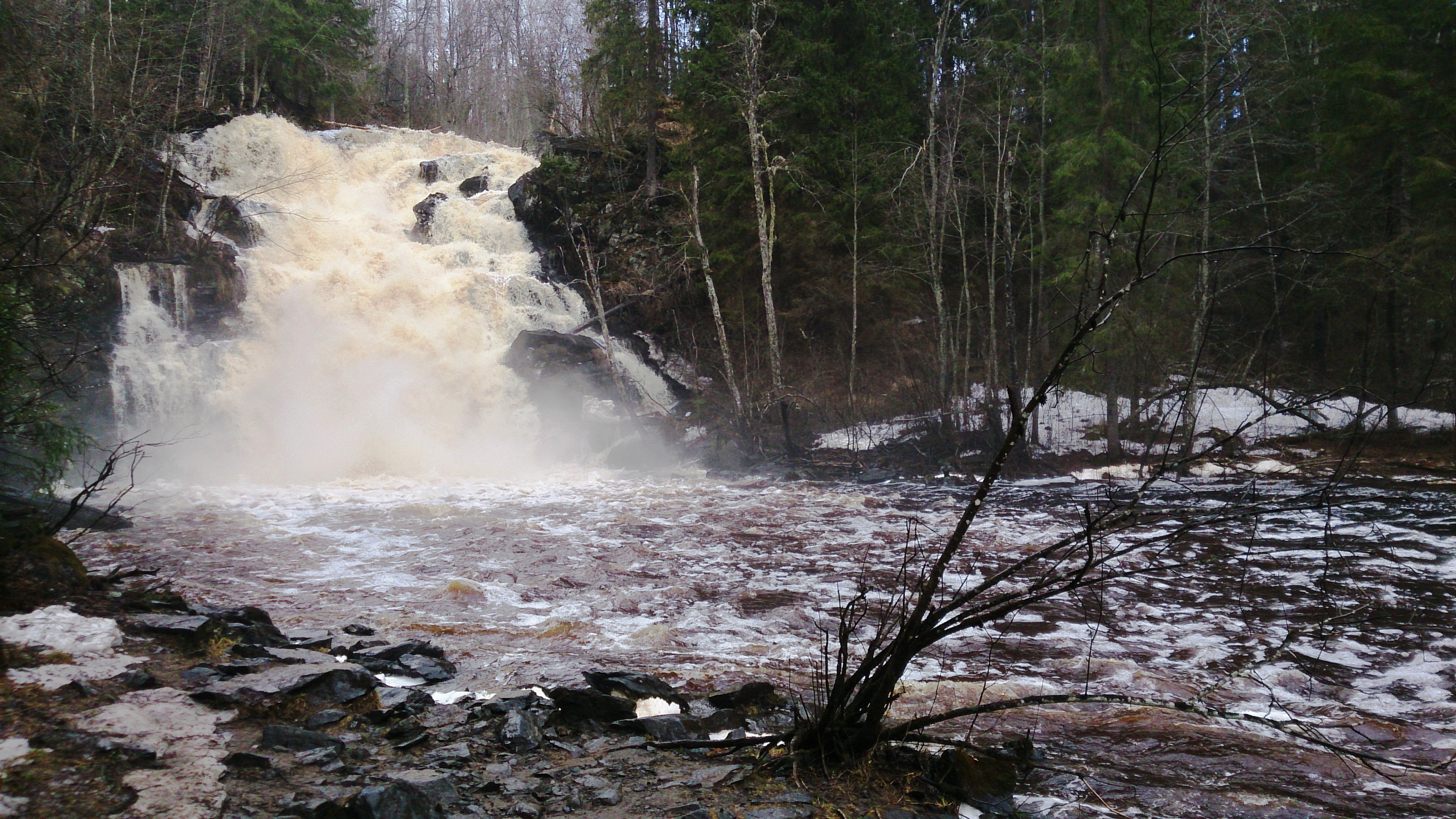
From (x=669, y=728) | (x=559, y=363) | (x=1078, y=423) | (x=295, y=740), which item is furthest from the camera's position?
(x=559, y=363)

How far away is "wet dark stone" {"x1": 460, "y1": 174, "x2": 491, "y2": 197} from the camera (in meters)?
26.2

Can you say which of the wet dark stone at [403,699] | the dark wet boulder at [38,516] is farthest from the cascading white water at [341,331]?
the wet dark stone at [403,699]

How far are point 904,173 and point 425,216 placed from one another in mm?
15358

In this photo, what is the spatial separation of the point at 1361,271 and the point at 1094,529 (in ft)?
59.0

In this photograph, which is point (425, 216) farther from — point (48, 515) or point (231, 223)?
point (48, 515)

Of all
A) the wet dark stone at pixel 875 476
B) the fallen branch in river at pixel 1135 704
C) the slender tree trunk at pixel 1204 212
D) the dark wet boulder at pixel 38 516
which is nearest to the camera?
the fallen branch in river at pixel 1135 704

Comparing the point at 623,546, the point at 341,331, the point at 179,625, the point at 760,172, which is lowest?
the point at 623,546

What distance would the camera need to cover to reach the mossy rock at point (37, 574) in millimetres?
4203

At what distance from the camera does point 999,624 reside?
6445mm

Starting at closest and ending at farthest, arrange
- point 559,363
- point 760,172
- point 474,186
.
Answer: point 760,172 < point 559,363 < point 474,186

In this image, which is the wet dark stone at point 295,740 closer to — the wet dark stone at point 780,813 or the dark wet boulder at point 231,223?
the wet dark stone at point 780,813

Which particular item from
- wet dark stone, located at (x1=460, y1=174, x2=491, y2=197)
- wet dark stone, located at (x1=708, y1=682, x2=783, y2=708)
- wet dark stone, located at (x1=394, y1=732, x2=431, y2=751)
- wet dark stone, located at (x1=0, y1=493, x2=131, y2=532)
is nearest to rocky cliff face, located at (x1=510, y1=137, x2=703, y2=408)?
wet dark stone, located at (x1=460, y1=174, x2=491, y2=197)

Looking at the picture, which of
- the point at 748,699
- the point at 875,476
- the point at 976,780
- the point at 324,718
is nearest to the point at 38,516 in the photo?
the point at 324,718

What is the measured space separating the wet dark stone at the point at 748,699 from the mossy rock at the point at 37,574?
12.3 feet
